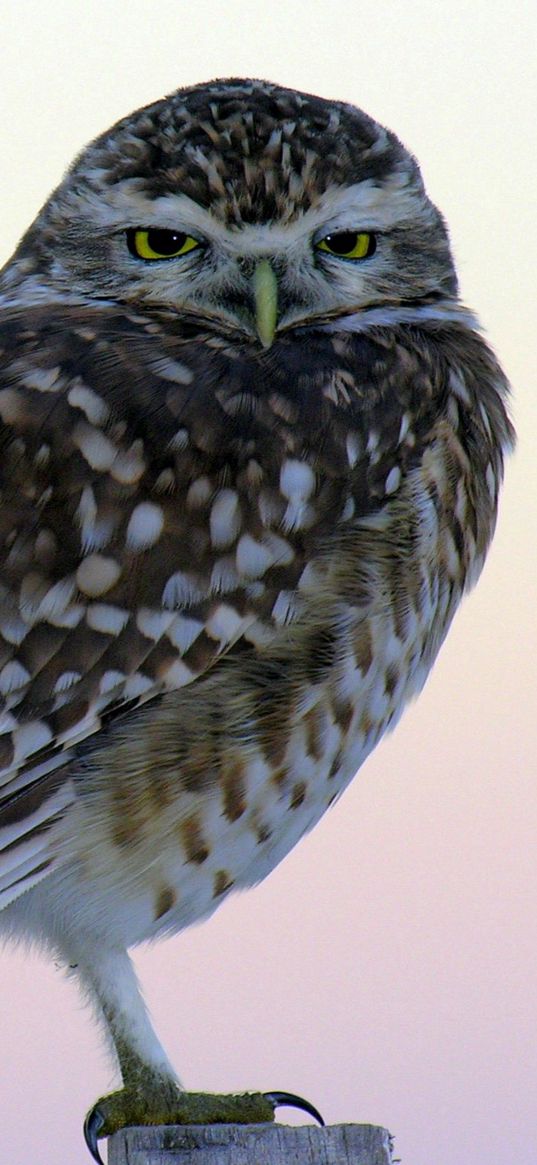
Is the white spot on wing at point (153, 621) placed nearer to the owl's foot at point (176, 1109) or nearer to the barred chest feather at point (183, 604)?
the barred chest feather at point (183, 604)

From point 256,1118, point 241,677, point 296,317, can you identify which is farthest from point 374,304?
point 256,1118

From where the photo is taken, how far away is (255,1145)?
331 centimetres

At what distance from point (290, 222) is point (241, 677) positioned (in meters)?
0.98

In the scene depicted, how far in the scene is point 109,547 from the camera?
3.57 meters

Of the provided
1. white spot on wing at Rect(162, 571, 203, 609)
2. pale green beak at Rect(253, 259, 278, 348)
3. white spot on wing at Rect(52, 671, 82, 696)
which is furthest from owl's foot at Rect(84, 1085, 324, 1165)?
pale green beak at Rect(253, 259, 278, 348)

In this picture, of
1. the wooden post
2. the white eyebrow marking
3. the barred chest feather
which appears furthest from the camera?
the white eyebrow marking

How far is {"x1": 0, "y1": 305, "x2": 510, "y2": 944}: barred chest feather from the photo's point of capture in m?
3.55

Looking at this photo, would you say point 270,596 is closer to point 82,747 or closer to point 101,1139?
point 82,747

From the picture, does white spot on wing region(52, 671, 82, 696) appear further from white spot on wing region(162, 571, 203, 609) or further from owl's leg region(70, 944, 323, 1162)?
owl's leg region(70, 944, 323, 1162)

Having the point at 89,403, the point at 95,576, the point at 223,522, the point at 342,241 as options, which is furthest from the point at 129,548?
the point at 342,241

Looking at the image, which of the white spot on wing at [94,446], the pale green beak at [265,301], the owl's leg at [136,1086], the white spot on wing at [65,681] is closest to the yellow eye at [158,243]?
the pale green beak at [265,301]

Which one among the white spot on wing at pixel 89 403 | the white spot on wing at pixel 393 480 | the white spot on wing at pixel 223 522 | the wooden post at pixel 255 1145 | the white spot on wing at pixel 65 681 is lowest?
the wooden post at pixel 255 1145

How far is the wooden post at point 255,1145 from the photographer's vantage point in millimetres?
3287

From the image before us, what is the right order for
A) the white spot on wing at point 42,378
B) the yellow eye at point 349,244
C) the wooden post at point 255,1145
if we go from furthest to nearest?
the yellow eye at point 349,244, the white spot on wing at point 42,378, the wooden post at point 255,1145
